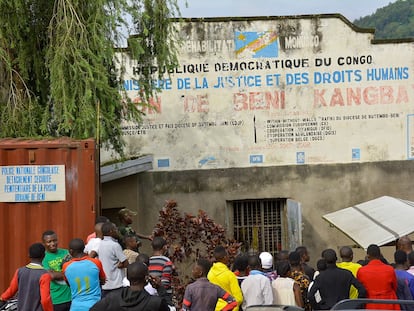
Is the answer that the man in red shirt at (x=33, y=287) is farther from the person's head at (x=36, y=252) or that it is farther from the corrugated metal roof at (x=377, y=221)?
the corrugated metal roof at (x=377, y=221)

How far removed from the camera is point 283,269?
9.30 metres

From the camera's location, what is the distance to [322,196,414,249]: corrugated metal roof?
11.1 meters

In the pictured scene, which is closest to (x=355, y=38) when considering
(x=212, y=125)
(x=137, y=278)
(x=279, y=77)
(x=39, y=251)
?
(x=279, y=77)

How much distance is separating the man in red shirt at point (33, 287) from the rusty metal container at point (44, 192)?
224 centimetres

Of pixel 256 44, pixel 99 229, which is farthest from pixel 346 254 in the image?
pixel 256 44

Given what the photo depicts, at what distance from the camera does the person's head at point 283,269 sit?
9297mm

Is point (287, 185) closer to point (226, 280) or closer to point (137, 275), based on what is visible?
point (226, 280)

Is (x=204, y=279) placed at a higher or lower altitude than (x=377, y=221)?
lower

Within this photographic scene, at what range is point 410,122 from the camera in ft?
55.9

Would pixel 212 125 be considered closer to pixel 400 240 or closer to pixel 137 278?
pixel 400 240

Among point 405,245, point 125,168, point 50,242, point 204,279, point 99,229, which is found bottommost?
point 204,279

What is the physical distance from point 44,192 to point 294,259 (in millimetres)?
3529

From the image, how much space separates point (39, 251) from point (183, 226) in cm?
506

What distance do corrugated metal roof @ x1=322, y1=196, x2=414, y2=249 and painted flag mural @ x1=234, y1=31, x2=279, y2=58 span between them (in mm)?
4787
